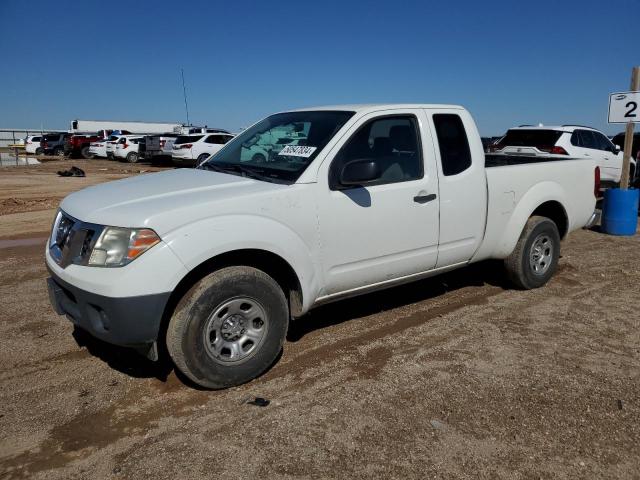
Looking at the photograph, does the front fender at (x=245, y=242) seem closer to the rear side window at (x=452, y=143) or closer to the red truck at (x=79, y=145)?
the rear side window at (x=452, y=143)

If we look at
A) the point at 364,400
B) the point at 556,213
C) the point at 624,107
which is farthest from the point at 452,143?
the point at 624,107

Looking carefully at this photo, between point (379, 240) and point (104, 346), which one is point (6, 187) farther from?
point (379, 240)

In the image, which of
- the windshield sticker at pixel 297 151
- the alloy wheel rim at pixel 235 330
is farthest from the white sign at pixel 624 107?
the alloy wheel rim at pixel 235 330

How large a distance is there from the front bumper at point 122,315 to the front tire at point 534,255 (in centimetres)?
367

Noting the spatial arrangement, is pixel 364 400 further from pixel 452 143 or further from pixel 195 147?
pixel 195 147

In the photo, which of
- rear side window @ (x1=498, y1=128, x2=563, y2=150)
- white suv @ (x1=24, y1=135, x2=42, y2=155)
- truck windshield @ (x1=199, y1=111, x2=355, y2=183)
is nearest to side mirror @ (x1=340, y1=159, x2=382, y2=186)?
truck windshield @ (x1=199, y1=111, x2=355, y2=183)

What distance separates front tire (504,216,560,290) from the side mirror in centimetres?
232

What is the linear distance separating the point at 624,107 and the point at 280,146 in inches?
288

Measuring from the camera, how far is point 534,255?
5484 millimetres

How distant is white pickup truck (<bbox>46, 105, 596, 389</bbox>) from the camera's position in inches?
121

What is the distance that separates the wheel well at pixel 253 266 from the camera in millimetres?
3299

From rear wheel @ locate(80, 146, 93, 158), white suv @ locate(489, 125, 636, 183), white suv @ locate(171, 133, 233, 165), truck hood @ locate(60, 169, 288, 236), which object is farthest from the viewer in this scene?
rear wheel @ locate(80, 146, 93, 158)

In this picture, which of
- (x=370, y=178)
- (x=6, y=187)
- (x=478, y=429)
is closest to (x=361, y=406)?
(x=478, y=429)

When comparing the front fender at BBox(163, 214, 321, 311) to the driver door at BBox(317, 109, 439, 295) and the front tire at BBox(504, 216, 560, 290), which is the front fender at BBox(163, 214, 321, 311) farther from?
the front tire at BBox(504, 216, 560, 290)
